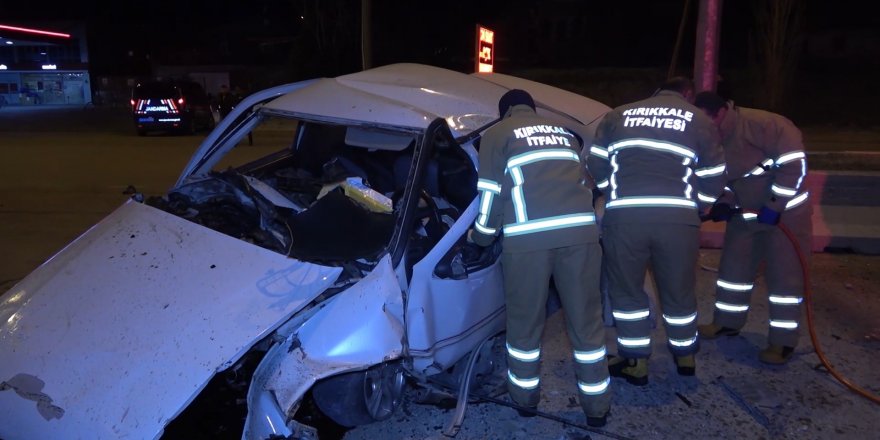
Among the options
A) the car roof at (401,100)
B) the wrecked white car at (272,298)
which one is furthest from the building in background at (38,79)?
the wrecked white car at (272,298)

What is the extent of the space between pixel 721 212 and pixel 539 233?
161cm

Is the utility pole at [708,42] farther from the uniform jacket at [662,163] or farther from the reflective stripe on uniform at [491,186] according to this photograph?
the reflective stripe on uniform at [491,186]

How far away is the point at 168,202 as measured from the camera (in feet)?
12.8

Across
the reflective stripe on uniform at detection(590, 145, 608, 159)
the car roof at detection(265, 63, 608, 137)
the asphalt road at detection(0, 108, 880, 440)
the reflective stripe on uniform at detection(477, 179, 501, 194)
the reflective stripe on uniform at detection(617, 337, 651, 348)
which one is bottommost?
the asphalt road at detection(0, 108, 880, 440)

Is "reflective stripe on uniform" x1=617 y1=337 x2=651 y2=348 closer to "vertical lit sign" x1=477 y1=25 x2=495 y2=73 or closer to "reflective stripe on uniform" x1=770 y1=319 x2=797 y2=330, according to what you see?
"reflective stripe on uniform" x1=770 y1=319 x2=797 y2=330

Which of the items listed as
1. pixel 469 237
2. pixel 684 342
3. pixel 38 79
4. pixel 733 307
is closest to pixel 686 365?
pixel 684 342

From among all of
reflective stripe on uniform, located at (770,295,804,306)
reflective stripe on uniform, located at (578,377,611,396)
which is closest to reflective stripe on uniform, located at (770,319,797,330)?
reflective stripe on uniform, located at (770,295,804,306)

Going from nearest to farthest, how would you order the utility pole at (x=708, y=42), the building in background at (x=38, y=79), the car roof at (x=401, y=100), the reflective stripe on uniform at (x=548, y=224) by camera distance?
the reflective stripe on uniform at (x=548, y=224), the car roof at (x=401, y=100), the utility pole at (x=708, y=42), the building in background at (x=38, y=79)

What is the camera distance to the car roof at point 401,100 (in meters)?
3.66

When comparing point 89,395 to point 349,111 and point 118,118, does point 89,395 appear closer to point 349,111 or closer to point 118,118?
point 349,111

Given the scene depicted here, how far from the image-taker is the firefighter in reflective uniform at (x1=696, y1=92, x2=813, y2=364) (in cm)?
427

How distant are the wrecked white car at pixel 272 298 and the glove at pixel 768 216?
1728 mm

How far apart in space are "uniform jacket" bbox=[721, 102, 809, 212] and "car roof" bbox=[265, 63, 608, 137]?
1.03 metres

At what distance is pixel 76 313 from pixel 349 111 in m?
1.63
